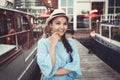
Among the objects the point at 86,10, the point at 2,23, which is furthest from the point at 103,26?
the point at 86,10

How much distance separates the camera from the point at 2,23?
489 cm

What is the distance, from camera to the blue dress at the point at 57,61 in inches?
81.0

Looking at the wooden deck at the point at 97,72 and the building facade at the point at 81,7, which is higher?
the building facade at the point at 81,7

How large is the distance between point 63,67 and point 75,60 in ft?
0.48

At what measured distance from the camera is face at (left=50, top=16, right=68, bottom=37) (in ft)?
7.11

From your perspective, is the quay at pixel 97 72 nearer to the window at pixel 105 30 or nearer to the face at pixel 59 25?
the window at pixel 105 30

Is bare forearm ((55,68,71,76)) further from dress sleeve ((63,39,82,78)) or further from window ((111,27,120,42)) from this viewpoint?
window ((111,27,120,42))

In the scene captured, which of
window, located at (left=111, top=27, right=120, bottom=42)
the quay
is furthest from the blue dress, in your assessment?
window, located at (left=111, top=27, right=120, bottom=42)

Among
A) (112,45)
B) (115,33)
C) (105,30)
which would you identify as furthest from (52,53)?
(105,30)

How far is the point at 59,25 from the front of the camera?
85.7 inches

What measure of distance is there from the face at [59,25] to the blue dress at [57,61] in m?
0.12

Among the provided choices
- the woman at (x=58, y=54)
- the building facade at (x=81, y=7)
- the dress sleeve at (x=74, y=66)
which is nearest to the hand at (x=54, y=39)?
the woman at (x=58, y=54)

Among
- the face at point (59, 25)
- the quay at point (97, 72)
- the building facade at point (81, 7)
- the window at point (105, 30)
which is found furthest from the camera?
the building facade at point (81, 7)

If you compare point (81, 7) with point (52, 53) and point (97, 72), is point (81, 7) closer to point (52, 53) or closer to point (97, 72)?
point (97, 72)
